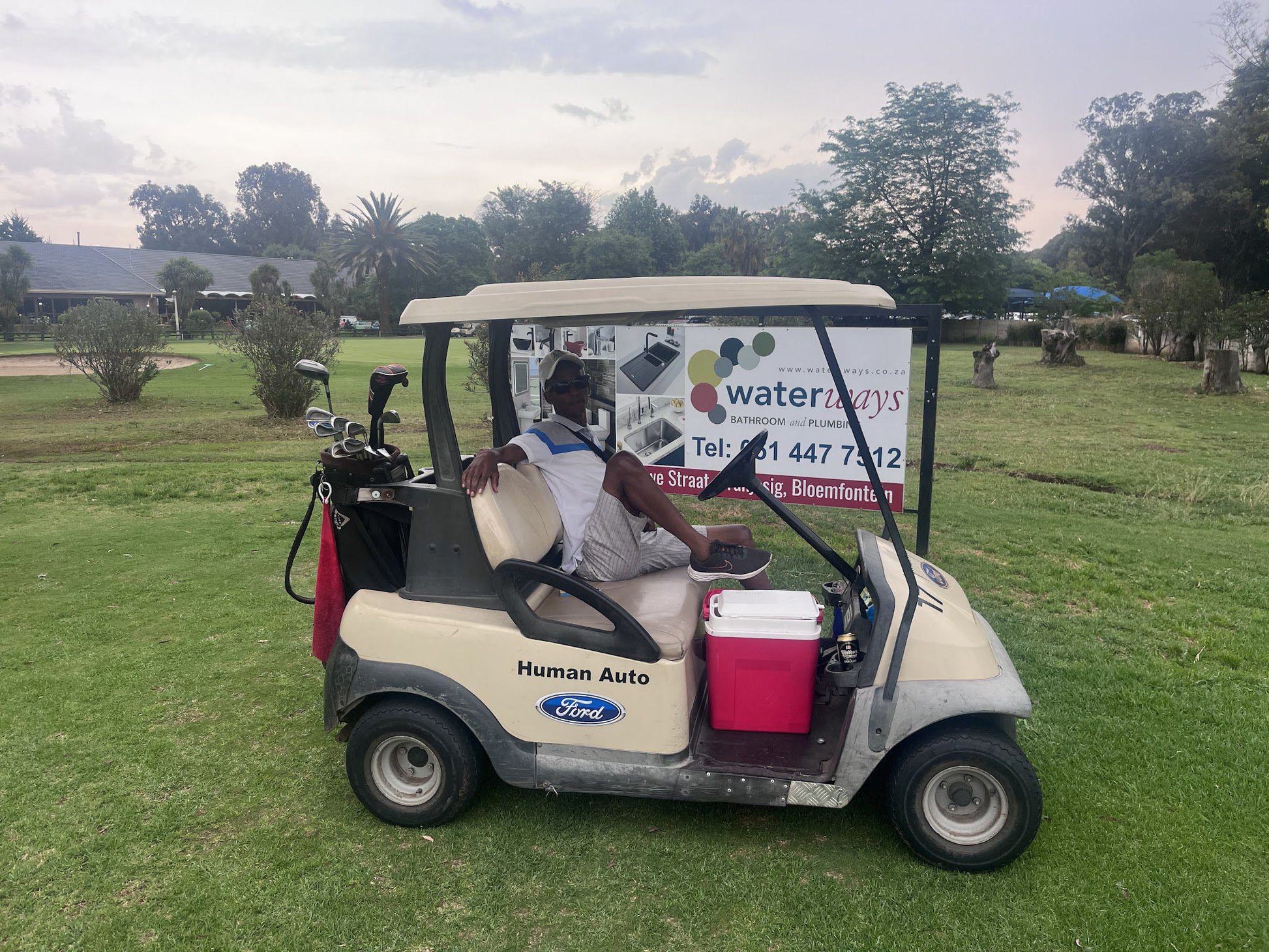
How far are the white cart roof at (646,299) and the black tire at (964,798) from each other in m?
1.45

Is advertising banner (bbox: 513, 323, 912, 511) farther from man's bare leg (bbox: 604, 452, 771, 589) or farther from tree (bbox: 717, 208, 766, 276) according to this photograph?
tree (bbox: 717, 208, 766, 276)

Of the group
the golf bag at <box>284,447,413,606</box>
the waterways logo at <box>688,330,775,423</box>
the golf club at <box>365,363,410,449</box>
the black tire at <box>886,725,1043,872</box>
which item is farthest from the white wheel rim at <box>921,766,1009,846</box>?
the waterways logo at <box>688,330,775,423</box>

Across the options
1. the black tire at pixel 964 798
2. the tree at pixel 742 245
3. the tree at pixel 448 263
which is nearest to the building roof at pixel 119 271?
the tree at pixel 448 263

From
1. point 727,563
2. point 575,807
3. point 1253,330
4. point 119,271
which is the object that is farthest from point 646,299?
point 119,271

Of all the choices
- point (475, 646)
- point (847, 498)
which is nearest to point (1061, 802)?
point (475, 646)

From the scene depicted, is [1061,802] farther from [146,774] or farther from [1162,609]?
[146,774]

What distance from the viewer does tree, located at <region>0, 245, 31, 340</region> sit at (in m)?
38.8

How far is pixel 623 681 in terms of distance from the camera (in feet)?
9.30

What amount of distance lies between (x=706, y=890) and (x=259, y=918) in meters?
1.41

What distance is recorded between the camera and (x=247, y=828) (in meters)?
3.05

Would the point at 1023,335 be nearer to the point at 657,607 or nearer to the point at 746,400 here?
the point at 746,400

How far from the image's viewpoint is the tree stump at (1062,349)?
2350cm

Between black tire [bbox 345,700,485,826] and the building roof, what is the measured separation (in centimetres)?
5955

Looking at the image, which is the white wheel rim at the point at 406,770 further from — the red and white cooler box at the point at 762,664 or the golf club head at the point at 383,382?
the golf club head at the point at 383,382
